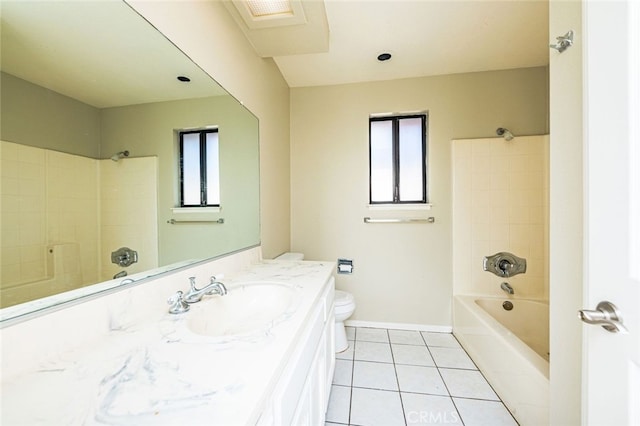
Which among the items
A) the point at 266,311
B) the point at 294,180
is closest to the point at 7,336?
the point at 266,311

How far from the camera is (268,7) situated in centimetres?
131

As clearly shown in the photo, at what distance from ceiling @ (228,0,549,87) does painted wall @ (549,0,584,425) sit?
0.85 meters

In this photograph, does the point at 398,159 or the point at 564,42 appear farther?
the point at 398,159

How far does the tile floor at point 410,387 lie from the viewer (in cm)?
133

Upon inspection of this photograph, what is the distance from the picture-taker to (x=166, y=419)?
0.41m

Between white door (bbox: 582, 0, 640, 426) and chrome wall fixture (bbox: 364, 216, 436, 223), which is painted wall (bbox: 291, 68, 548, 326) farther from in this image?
white door (bbox: 582, 0, 640, 426)

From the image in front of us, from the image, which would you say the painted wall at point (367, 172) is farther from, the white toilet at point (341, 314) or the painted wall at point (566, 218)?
the painted wall at point (566, 218)

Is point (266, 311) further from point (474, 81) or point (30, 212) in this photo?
point (474, 81)

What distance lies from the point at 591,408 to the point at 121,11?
1.85m

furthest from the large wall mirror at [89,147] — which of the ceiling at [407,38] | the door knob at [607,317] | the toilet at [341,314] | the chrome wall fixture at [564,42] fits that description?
the chrome wall fixture at [564,42]

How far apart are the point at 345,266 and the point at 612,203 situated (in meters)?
2.00

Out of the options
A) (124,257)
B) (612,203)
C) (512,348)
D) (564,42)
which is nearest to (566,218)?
(612,203)

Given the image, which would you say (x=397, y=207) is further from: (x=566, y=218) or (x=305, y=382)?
(x=305, y=382)

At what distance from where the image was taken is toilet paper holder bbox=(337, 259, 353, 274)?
2.44 m
